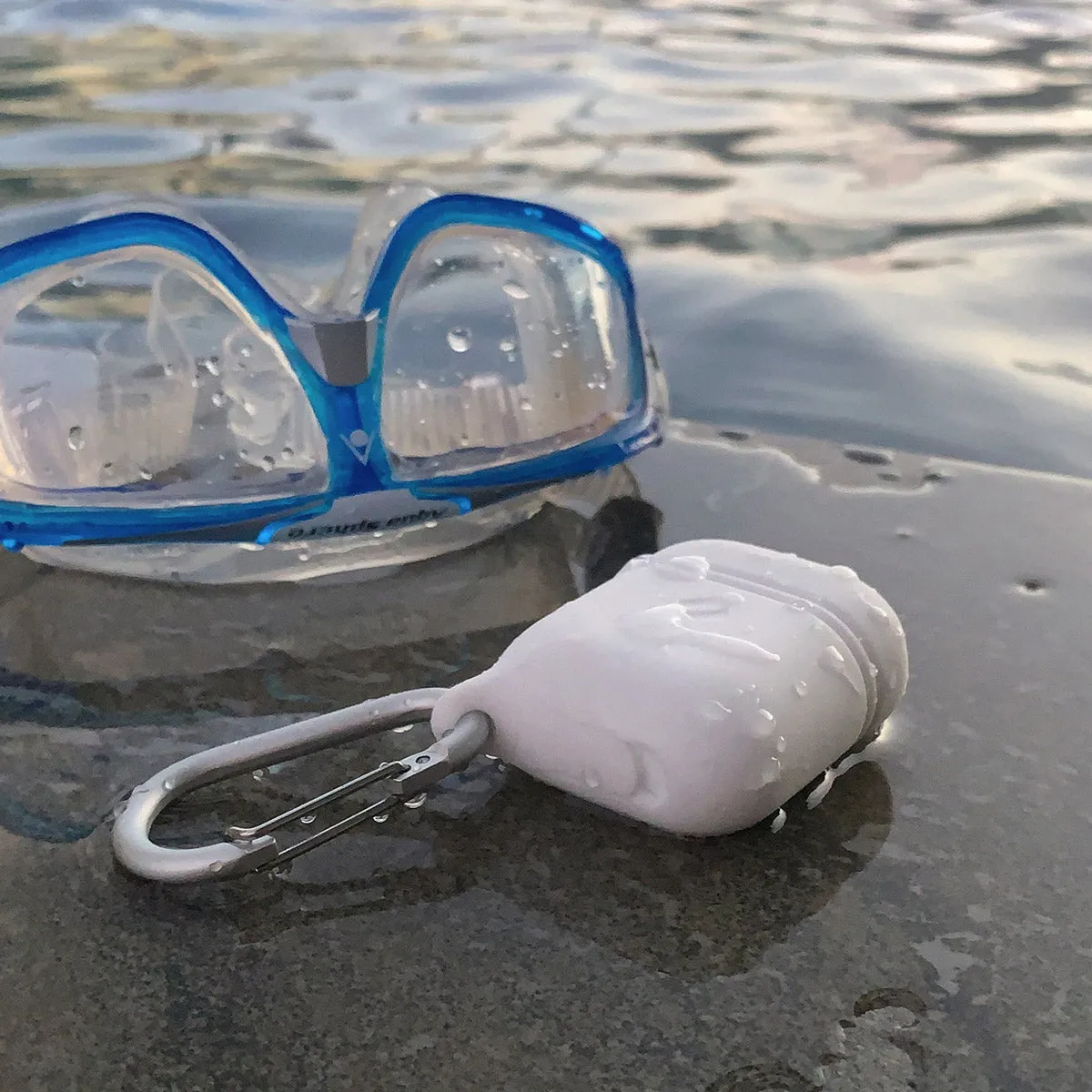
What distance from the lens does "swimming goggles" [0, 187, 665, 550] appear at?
911 millimetres

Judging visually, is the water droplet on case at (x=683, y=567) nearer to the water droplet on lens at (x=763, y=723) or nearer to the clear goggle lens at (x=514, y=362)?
the water droplet on lens at (x=763, y=723)

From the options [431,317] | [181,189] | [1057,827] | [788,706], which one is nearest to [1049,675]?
[1057,827]

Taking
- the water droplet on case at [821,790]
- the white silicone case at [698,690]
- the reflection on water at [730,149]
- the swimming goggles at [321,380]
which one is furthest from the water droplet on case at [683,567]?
the reflection on water at [730,149]

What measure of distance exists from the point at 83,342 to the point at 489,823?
0.67 m

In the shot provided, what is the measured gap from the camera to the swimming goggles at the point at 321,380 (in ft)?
2.99

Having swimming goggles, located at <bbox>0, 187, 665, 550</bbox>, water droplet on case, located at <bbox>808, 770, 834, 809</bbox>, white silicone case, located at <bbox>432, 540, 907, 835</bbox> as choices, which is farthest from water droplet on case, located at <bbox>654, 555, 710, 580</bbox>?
swimming goggles, located at <bbox>0, 187, 665, 550</bbox>

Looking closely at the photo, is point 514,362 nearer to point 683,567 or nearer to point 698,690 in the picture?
point 683,567

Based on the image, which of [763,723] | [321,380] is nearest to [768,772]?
[763,723]

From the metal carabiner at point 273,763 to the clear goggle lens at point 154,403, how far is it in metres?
0.27

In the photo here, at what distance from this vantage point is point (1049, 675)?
82 cm

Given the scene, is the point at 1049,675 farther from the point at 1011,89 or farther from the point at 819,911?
the point at 1011,89

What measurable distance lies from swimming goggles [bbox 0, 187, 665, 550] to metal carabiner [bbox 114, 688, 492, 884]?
9.9 inches

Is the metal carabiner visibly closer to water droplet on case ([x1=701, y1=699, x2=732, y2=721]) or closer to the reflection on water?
water droplet on case ([x1=701, y1=699, x2=732, y2=721])

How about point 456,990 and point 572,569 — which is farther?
point 572,569
